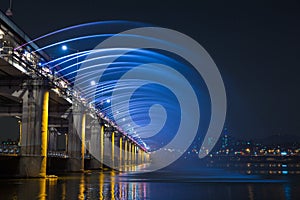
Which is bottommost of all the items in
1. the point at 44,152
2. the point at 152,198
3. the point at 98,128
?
the point at 152,198

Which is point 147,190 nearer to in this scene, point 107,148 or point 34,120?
point 34,120

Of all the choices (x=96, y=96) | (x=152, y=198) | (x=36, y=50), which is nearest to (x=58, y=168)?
(x=96, y=96)

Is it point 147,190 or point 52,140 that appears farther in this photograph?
point 52,140

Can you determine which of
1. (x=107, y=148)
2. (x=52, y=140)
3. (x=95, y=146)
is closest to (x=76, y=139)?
(x=95, y=146)

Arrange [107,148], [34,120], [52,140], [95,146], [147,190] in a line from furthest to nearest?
1. [52,140]
2. [107,148]
3. [95,146]
4. [34,120]
5. [147,190]

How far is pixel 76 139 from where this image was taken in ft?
205

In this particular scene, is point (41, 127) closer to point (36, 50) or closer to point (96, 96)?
point (36, 50)

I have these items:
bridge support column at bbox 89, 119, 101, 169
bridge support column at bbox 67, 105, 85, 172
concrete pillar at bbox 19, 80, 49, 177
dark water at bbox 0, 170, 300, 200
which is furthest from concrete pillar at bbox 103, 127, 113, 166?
dark water at bbox 0, 170, 300, 200

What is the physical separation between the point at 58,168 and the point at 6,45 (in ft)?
98.5

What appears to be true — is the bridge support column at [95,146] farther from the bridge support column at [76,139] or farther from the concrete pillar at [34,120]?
the concrete pillar at [34,120]

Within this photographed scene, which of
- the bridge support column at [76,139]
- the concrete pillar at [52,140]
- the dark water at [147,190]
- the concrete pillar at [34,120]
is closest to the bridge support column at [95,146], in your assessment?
the bridge support column at [76,139]

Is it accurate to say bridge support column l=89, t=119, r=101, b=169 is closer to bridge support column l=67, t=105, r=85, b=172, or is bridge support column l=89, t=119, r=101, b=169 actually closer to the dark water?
bridge support column l=67, t=105, r=85, b=172

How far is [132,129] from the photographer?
140 m

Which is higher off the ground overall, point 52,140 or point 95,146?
point 52,140
